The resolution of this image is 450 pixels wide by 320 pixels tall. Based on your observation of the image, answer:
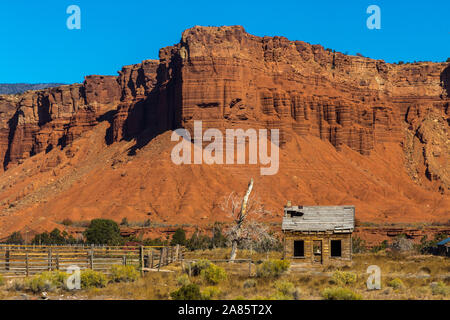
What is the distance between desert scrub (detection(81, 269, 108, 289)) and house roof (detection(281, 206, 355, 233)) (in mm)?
11197

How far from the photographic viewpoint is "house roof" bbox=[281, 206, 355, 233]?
31531 millimetres

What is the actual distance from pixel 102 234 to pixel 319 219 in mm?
31480

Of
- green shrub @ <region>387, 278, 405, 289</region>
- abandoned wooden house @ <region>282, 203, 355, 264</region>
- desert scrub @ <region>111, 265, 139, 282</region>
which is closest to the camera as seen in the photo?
green shrub @ <region>387, 278, 405, 289</region>

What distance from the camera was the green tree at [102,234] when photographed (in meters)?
58.1

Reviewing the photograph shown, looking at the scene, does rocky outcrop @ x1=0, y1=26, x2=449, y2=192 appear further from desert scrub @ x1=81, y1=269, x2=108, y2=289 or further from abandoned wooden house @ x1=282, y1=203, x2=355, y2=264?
desert scrub @ x1=81, y1=269, x2=108, y2=289

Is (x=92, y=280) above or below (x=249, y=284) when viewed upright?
above

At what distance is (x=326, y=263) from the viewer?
103 feet

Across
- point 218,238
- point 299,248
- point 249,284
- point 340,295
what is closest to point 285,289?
point 340,295

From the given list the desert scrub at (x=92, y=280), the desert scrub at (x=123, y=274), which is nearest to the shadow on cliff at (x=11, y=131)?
the desert scrub at (x=123, y=274)

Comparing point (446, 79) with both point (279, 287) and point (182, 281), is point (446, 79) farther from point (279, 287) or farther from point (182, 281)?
A: point (279, 287)

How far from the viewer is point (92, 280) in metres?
23.2

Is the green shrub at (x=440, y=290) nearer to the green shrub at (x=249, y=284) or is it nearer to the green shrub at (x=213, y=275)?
the green shrub at (x=249, y=284)

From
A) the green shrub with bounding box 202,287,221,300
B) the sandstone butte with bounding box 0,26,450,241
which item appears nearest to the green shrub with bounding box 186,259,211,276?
the green shrub with bounding box 202,287,221,300
